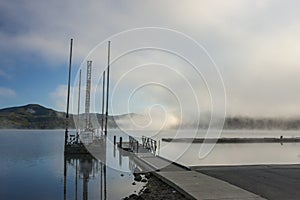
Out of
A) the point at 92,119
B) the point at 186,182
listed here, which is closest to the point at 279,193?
the point at 186,182

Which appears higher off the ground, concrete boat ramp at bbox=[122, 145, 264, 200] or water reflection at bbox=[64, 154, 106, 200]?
concrete boat ramp at bbox=[122, 145, 264, 200]

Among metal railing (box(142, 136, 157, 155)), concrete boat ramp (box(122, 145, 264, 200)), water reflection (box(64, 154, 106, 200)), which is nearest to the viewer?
concrete boat ramp (box(122, 145, 264, 200))

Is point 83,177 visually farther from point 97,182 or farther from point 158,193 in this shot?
point 158,193

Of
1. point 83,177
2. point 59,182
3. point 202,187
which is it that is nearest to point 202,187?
point 202,187

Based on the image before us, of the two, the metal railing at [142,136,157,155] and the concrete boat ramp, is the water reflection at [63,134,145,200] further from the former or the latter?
the metal railing at [142,136,157,155]

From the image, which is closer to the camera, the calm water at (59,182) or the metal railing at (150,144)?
the calm water at (59,182)

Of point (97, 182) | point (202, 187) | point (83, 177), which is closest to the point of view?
point (202, 187)

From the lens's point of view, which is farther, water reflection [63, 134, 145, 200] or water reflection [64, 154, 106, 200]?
water reflection [64, 154, 106, 200]

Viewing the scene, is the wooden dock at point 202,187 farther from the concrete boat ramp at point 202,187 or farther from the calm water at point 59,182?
the calm water at point 59,182

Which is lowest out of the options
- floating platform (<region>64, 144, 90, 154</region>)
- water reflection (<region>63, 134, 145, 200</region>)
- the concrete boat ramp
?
water reflection (<region>63, 134, 145, 200</region>)

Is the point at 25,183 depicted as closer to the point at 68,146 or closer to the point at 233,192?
the point at 233,192

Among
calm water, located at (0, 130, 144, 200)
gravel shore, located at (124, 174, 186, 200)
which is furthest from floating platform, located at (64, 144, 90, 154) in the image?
gravel shore, located at (124, 174, 186, 200)

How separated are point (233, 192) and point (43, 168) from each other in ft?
42.6

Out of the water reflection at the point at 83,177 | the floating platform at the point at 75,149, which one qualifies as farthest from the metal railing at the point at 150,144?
the water reflection at the point at 83,177
